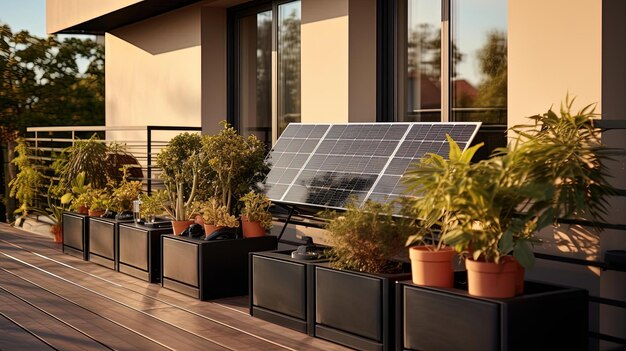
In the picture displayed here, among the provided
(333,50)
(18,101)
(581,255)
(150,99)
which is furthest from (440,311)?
(18,101)

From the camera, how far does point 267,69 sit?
10.5 meters

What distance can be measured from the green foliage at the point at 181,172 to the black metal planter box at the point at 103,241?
Answer: 0.75 m

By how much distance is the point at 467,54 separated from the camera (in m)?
7.53

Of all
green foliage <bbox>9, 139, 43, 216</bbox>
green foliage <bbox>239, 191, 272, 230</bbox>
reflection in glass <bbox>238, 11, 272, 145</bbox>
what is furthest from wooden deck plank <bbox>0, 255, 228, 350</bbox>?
green foliage <bbox>9, 139, 43, 216</bbox>

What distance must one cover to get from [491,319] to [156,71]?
356 inches

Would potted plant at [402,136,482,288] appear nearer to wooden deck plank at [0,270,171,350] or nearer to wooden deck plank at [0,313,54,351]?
wooden deck plank at [0,270,171,350]

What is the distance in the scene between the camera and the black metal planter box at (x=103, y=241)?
8836 mm

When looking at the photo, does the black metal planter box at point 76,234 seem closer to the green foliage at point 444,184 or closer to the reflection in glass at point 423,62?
the reflection in glass at point 423,62

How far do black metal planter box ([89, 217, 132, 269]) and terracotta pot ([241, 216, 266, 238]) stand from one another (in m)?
1.91

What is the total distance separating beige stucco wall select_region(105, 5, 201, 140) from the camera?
37.8ft

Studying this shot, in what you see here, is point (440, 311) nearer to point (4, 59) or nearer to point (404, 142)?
point (404, 142)

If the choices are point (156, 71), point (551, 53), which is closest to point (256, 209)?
point (551, 53)

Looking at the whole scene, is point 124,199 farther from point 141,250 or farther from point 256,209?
point 256,209

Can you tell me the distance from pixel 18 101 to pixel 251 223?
13609mm
